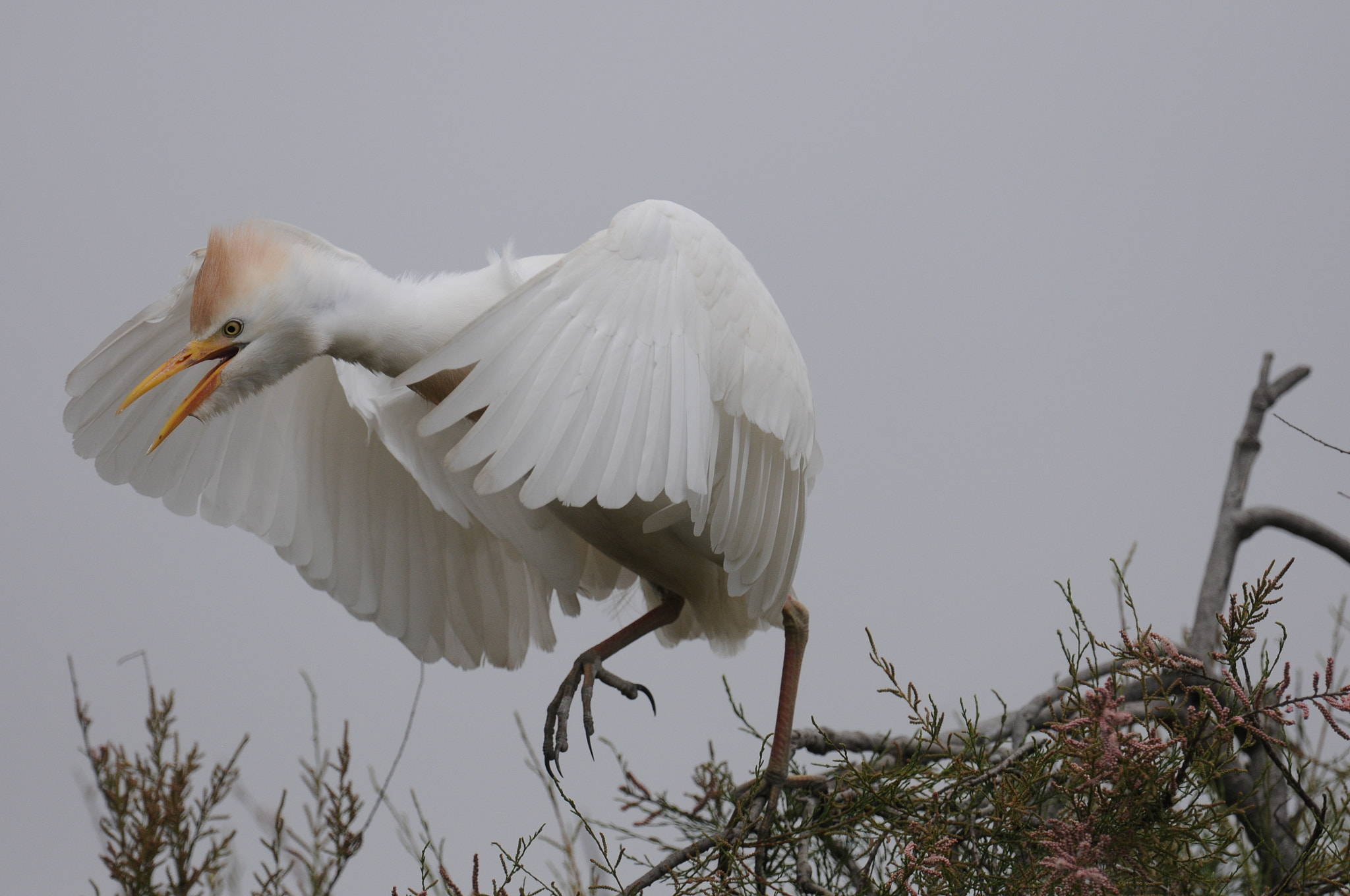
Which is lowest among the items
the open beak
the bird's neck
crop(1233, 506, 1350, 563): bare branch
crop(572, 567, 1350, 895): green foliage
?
crop(572, 567, 1350, 895): green foliage

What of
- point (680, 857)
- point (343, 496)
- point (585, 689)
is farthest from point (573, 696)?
point (343, 496)

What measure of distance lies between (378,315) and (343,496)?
56 centimetres

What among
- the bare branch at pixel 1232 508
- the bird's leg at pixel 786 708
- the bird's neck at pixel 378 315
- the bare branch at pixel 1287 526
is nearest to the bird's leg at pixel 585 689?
the bird's leg at pixel 786 708

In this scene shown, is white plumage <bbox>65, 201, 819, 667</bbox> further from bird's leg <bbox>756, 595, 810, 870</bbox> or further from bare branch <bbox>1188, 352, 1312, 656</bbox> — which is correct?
bare branch <bbox>1188, 352, 1312, 656</bbox>

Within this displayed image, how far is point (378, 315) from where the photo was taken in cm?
142

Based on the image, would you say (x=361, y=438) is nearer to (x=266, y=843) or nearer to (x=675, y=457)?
(x=266, y=843)

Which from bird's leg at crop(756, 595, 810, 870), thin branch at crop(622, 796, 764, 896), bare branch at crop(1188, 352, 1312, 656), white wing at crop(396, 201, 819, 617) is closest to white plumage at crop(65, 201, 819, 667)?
white wing at crop(396, 201, 819, 617)

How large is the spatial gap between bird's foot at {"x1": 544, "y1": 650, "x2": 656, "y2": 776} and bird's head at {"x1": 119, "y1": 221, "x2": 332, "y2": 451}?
1.94 feet

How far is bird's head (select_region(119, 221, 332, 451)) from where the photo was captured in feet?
4.44

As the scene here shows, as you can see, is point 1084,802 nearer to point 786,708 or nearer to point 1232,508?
point 786,708

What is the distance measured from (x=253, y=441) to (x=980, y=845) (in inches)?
50.8

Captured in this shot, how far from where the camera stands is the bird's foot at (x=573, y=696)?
5.02 ft

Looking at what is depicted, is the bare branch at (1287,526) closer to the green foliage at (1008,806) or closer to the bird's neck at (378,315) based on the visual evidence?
the green foliage at (1008,806)

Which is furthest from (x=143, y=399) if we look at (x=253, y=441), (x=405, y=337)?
(x=405, y=337)
